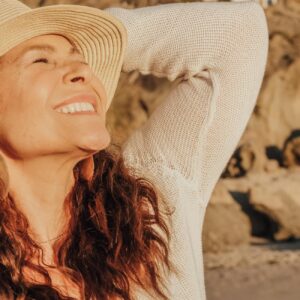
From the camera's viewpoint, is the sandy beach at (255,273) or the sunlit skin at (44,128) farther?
the sandy beach at (255,273)

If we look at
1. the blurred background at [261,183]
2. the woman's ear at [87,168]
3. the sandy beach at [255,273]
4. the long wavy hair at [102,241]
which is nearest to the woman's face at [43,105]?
the long wavy hair at [102,241]

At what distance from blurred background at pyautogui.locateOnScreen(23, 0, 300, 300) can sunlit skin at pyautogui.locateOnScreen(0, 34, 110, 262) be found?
279 cm

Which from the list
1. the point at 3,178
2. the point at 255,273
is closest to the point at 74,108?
the point at 3,178

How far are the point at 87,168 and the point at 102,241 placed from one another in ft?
0.73

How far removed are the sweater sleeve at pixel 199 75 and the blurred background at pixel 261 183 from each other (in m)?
2.48

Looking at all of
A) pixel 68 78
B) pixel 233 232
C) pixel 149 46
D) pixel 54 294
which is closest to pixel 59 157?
pixel 68 78

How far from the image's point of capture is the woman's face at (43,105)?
2.05m

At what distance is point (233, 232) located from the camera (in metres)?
8.78

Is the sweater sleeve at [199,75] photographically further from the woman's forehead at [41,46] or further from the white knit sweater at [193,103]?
the woman's forehead at [41,46]

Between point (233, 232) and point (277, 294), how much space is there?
177 cm

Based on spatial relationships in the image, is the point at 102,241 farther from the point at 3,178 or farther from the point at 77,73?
the point at 77,73

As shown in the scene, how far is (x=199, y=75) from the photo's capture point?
8.07 feet

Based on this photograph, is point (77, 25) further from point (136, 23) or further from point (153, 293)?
point (153, 293)

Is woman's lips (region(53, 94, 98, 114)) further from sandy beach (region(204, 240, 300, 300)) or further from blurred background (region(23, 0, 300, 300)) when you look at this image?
sandy beach (region(204, 240, 300, 300))
